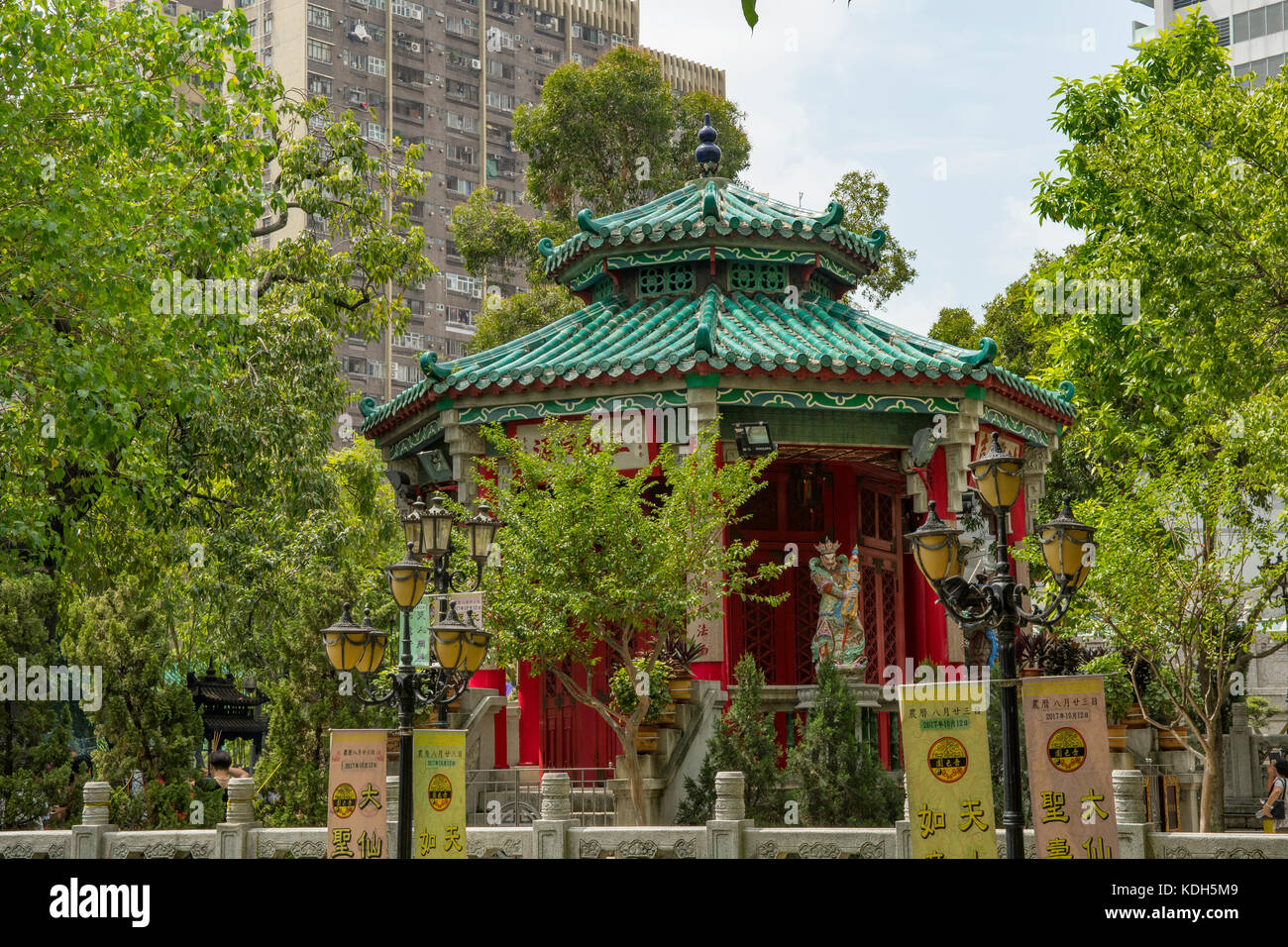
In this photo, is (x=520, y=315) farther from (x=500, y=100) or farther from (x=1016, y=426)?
(x=500, y=100)

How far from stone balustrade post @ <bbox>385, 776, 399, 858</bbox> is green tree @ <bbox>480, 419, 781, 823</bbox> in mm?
2561

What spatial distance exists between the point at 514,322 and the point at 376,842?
822 inches

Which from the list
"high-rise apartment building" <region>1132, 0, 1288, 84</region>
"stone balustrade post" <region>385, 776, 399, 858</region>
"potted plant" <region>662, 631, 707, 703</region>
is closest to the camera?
"stone balustrade post" <region>385, 776, 399, 858</region>

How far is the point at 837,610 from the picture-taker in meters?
19.1

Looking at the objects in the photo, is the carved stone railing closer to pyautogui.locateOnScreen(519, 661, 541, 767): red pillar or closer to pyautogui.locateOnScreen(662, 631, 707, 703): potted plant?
pyautogui.locateOnScreen(662, 631, 707, 703): potted plant

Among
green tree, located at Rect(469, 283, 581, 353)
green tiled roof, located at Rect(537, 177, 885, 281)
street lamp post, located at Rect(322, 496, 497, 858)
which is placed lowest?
street lamp post, located at Rect(322, 496, 497, 858)

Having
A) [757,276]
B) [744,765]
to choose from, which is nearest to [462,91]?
[757,276]

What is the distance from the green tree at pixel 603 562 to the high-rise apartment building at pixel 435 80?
54374mm

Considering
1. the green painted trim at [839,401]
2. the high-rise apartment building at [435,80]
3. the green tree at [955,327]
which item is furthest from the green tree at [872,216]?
the high-rise apartment building at [435,80]

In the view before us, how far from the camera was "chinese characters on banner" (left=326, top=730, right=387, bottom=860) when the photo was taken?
12.2 m

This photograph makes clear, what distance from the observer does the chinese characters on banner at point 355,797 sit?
12.2 metres

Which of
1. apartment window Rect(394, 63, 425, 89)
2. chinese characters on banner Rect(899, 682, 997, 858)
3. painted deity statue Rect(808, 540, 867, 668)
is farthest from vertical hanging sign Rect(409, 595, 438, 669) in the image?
apartment window Rect(394, 63, 425, 89)

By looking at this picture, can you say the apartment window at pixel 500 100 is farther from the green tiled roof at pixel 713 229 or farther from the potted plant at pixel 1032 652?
the potted plant at pixel 1032 652

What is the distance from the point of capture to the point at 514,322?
1265 inches
